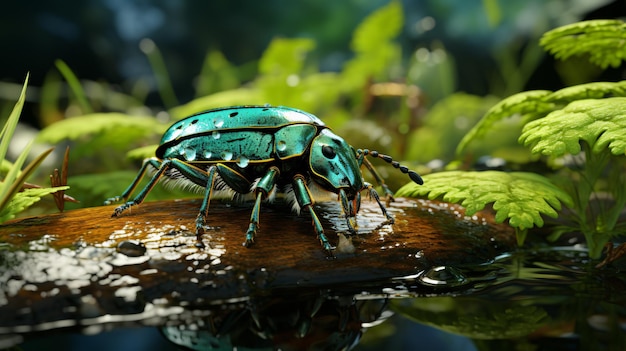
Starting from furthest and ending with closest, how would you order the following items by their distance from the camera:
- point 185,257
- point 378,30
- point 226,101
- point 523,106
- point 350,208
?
point 378,30
point 226,101
point 523,106
point 350,208
point 185,257

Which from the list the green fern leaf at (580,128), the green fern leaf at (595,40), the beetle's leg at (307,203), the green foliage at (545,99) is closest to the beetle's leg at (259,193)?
the beetle's leg at (307,203)

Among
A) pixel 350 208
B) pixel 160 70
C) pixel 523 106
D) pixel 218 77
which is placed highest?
pixel 160 70

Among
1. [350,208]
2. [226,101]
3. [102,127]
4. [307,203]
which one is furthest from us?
[226,101]

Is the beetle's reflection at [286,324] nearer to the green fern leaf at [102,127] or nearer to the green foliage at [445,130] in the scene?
the green fern leaf at [102,127]

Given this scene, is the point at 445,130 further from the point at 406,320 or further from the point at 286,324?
the point at 286,324

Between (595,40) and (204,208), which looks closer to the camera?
(204,208)

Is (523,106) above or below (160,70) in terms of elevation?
below

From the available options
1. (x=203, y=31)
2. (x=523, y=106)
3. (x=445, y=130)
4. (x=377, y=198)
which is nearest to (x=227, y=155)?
(x=377, y=198)
